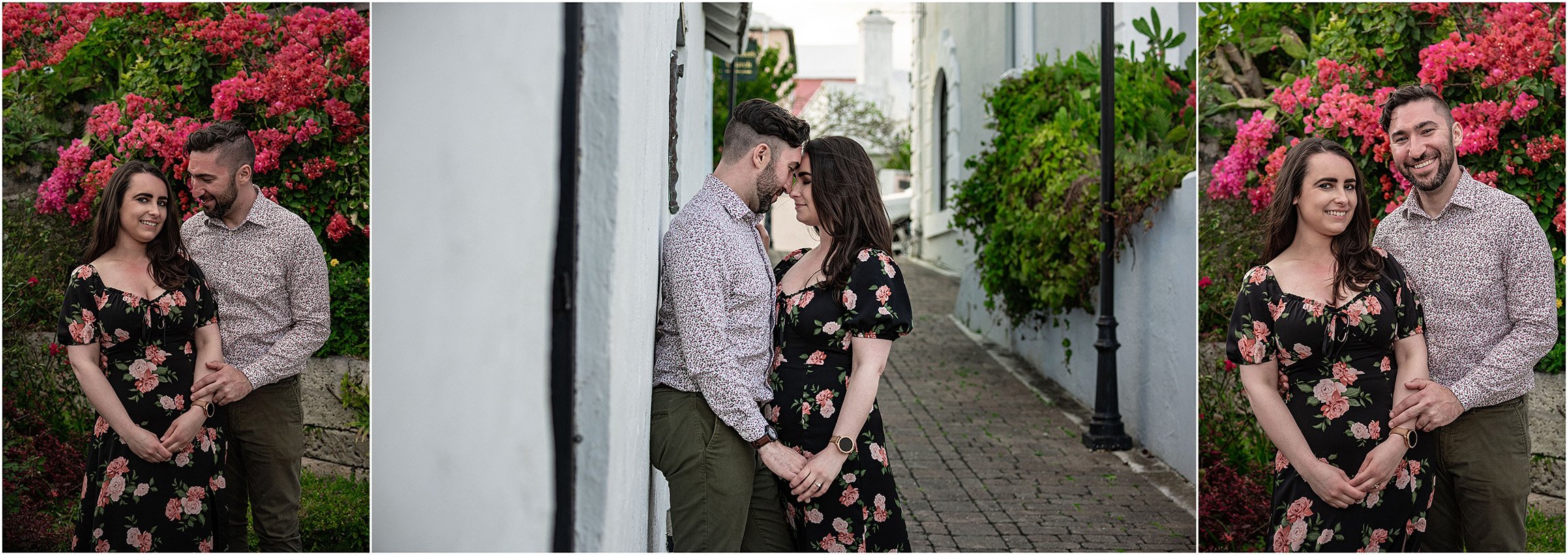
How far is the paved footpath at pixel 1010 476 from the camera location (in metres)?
4.88

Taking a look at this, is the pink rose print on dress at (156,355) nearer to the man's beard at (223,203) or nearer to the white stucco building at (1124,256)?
the man's beard at (223,203)

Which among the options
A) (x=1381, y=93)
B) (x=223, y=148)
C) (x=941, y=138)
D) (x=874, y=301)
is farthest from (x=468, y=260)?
(x=941, y=138)

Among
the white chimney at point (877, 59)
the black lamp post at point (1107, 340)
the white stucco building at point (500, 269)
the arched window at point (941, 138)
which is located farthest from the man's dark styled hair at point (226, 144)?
the white chimney at point (877, 59)

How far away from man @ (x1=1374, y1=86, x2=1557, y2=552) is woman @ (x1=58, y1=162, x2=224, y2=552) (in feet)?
9.62

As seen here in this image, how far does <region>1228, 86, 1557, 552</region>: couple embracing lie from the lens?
2.82 metres

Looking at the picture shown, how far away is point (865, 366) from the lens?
2.80 meters

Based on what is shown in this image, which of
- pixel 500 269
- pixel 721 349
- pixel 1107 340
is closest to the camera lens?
pixel 500 269

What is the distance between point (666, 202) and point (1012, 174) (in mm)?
5199

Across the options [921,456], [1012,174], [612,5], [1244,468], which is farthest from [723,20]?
[612,5]

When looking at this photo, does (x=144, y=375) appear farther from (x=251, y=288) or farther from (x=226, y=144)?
(x=226, y=144)

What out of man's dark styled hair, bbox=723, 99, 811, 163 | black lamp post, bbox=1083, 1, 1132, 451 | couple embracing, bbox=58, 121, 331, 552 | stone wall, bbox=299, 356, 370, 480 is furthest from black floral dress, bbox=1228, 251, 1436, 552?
black lamp post, bbox=1083, 1, 1132, 451

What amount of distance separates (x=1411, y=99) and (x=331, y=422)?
2.93 metres

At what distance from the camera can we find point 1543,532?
3.06m

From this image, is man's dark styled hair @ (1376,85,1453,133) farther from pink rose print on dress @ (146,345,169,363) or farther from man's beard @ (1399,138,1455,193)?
pink rose print on dress @ (146,345,169,363)
